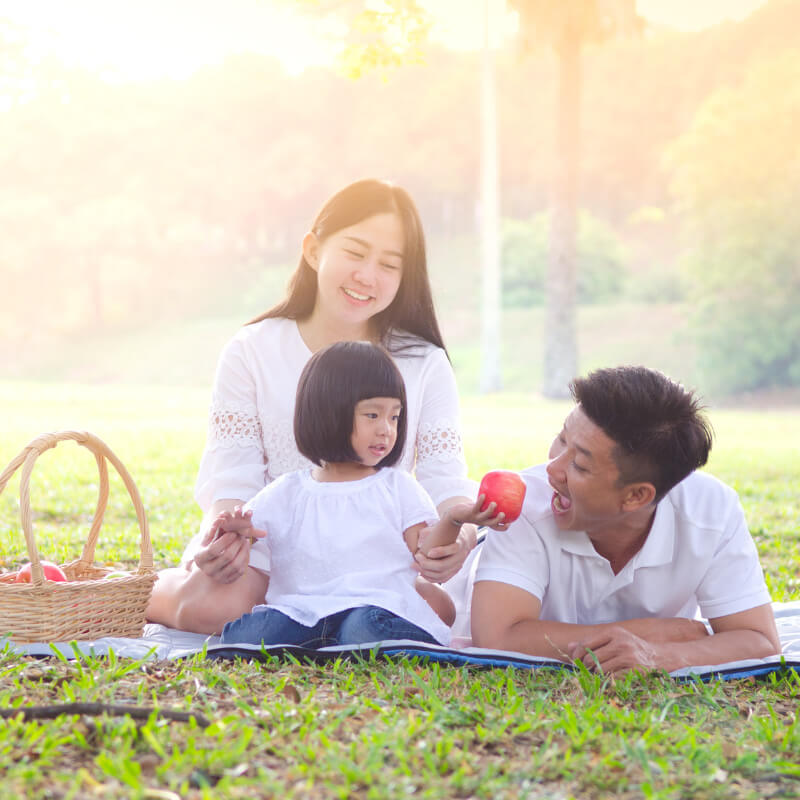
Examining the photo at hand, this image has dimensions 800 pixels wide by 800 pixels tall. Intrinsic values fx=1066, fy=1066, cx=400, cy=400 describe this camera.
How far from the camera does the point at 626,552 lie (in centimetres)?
375

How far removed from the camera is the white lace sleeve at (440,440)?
4516mm

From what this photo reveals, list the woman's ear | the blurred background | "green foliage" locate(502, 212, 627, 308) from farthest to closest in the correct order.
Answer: "green foliage" locate(502, 212, 627, 308)
the blurred background
the woman's ear

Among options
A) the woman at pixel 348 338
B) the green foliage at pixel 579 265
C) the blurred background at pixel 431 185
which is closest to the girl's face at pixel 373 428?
the woman at pixel 348 338

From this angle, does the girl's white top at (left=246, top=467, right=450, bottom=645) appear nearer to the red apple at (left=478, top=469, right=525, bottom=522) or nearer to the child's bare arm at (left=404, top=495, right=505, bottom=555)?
the child's bare arm at (left=404, top=495, right=505, bottom=555)

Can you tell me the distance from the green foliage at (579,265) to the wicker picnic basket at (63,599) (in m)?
34.3

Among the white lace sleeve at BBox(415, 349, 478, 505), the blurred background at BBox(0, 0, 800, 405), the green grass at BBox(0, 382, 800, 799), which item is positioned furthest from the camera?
the blurred background at BBox(0, 0, 800, 405)

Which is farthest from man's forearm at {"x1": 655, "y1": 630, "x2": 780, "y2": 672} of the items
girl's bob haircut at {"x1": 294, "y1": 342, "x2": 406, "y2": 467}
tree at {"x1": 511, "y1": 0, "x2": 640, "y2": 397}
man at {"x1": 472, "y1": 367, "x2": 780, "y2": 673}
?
tree at {"x1": 511, "y1": 0, "x2": 640, "y2": 397}

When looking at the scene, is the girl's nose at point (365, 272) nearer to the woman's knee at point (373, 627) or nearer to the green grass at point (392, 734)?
the woman's knee at point (373, 627)

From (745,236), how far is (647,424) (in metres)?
25.9

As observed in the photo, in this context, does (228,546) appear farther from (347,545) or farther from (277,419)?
(277,419)

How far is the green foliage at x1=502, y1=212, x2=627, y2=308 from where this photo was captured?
124 ft

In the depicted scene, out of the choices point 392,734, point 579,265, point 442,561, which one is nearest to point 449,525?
point 442,561

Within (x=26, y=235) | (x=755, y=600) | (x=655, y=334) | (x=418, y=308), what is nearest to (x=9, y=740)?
(x=755, y=600)

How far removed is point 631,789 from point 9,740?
1.55 meters
